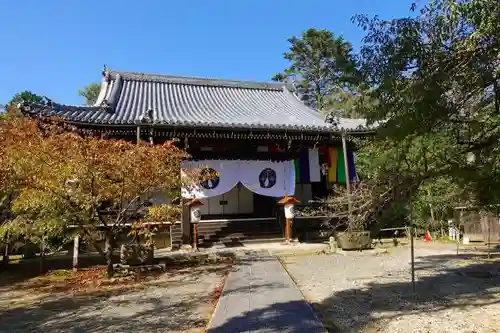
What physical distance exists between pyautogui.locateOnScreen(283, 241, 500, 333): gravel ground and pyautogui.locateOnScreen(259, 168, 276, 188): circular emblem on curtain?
4094 millimetres

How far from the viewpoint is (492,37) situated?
325 centimetres

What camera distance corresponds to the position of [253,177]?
14516mm

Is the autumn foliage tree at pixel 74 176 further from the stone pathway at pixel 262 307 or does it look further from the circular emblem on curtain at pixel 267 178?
the circular emblem on curtain at pixel 267 178

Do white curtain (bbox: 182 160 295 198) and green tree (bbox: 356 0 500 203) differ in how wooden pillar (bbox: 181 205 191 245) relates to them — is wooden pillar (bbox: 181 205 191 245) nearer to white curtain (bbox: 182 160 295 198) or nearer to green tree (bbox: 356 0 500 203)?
white curtain (bbox: 182 160 295 198)

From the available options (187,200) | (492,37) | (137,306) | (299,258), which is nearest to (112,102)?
(187,200)

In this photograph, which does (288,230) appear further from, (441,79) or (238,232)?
(441,79)

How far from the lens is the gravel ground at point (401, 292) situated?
16.6 ft

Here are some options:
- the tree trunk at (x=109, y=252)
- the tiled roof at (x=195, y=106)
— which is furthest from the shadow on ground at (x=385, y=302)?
the tiled roof at (x=195, y=106)

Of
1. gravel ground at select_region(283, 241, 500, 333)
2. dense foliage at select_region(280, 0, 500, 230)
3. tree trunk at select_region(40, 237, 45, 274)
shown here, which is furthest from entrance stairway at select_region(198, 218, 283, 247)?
dense foliage at select_region(280, 0, 500, 230)

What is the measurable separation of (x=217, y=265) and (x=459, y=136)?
7.34 meters

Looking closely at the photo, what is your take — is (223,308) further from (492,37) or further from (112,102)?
(112,102)

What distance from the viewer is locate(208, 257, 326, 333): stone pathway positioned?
4.80 metres

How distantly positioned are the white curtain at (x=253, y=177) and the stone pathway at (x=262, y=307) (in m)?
5.65

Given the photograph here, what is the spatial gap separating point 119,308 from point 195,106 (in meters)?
11.7
